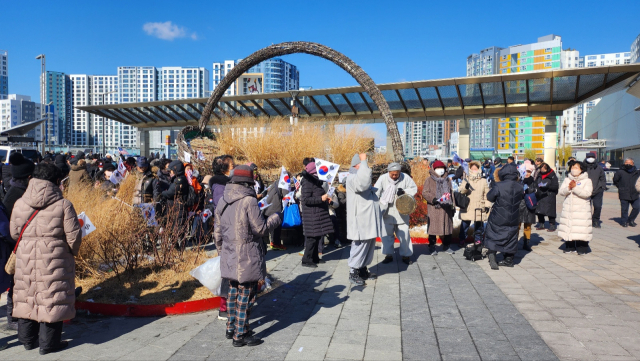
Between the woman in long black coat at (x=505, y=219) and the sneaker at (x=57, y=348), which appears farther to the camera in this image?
the woman in long black coat at (x=505, y=219)

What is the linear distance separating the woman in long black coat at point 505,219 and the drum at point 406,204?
56.4 inches

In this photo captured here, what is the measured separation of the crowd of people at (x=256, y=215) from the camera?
3951 mm

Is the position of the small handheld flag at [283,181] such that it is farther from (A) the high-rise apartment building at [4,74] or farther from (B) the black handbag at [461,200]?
(A) the high-rise apartment building at [4,74]

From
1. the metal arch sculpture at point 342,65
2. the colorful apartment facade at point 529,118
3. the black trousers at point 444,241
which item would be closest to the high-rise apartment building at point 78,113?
the colorful apartment facade at point 529,118

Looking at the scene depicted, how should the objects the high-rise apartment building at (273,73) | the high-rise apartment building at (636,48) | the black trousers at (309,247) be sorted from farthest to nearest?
the high-rise apartment building at (273,73), the high-rise apartment building at (636,48), the black trousers at (309,247)

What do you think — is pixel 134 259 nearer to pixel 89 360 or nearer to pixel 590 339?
pixel 89 360

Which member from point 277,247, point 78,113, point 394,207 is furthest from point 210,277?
point 78,113

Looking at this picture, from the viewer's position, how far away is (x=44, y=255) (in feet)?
12.8

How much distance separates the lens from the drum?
7.00 meters

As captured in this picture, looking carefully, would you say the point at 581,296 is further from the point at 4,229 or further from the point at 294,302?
the point at 4,229

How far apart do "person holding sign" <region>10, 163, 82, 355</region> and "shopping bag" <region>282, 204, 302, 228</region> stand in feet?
15.7

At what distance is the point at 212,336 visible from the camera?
4.44 meters

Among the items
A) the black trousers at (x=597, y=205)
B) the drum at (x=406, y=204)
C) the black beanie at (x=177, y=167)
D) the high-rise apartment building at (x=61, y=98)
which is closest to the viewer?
the drum at (x=406, y=204)

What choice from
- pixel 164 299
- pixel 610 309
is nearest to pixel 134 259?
pixel 164 299
